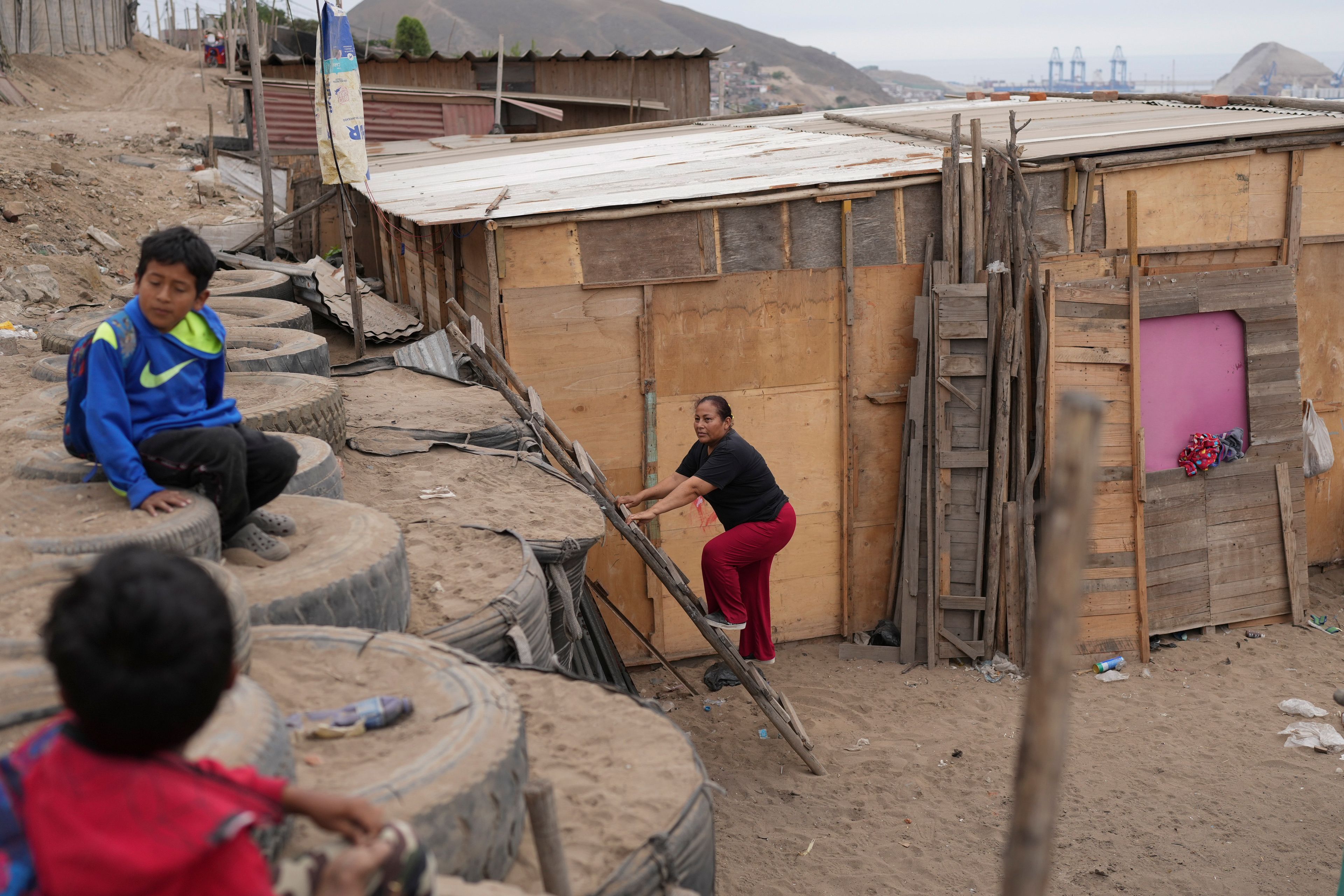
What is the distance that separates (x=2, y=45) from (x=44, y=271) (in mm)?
18619

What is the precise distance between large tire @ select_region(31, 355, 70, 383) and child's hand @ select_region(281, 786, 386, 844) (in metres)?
5.30

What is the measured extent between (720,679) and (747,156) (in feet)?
16.2

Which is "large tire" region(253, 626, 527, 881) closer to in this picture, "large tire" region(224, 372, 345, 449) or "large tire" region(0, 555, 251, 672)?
"large tire" region(0, 555, 251, 672)

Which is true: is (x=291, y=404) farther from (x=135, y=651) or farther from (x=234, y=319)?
(x=135, y=651)

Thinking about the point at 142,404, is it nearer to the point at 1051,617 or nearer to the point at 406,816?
the point at 406,816

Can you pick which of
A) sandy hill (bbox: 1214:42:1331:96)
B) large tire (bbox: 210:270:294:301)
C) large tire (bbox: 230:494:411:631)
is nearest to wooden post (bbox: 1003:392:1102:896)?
large tire (bbox: 230:494:411:631)

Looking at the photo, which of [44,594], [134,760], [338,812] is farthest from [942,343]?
[134,760]

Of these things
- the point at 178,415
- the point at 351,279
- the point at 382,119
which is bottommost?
the point at 178,415

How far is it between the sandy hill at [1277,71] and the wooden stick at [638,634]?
311ft

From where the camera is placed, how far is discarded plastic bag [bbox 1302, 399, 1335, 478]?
8.70 metres

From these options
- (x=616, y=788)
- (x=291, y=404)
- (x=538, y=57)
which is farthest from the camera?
(x=538, y=57)

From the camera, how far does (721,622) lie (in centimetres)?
646

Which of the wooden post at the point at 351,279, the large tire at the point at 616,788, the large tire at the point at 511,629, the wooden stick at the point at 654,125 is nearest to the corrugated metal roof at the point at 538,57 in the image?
the wooden stick at the point at 654,125

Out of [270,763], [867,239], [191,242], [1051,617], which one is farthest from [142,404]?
[867,239]
